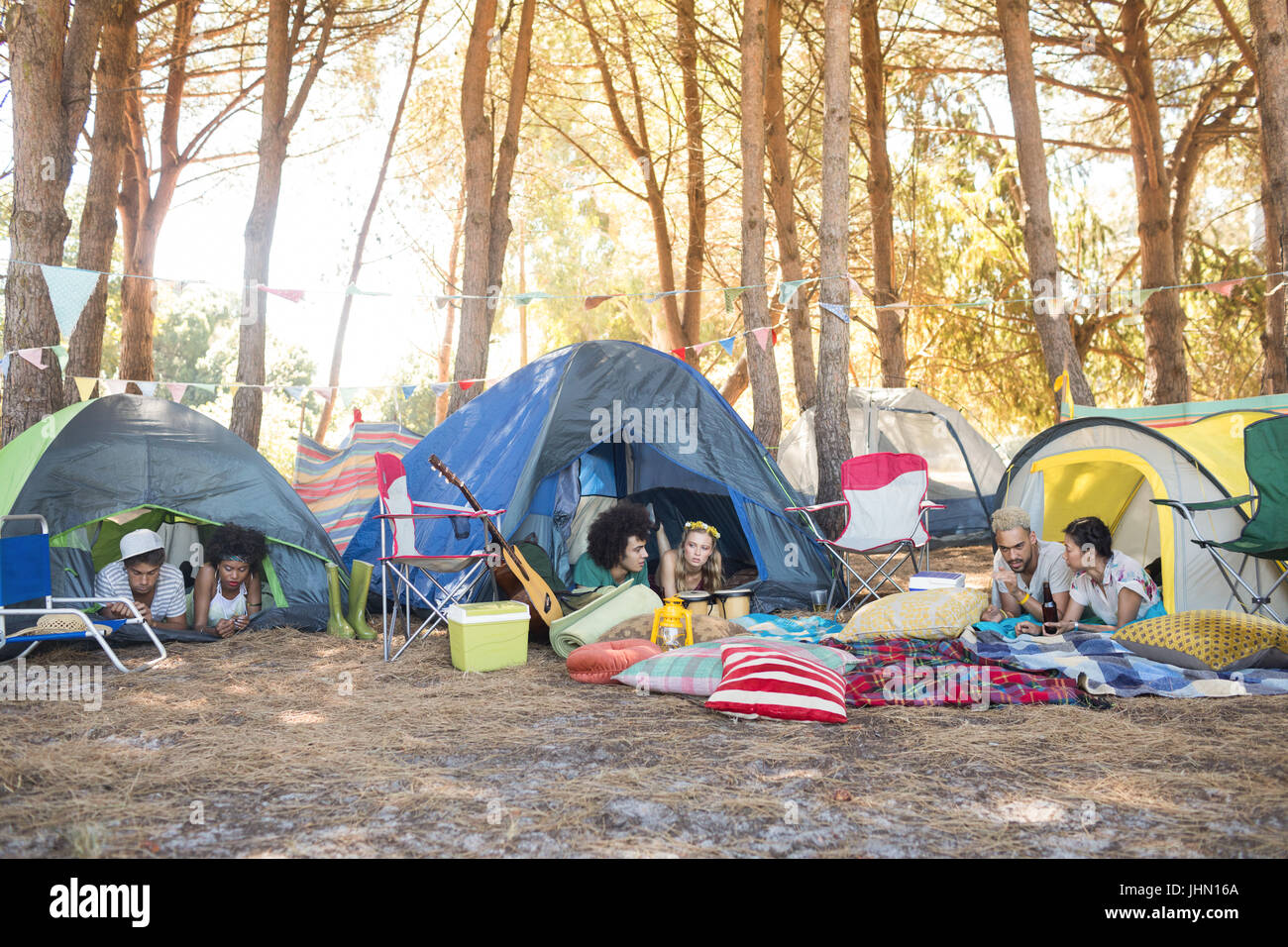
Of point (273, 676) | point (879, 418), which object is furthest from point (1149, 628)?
point (879, 418)

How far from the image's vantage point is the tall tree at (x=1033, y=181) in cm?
646

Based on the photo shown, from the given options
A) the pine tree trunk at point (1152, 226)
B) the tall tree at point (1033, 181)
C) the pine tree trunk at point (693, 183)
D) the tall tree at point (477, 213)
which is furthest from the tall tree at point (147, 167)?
the pine tree trunk at point (1152, 226)

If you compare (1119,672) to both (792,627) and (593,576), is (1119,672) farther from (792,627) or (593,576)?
(593,576)

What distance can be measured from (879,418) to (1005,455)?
224 cm

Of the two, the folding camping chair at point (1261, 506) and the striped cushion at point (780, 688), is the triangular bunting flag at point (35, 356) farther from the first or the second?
the folding camping chair at point (1261, 506)

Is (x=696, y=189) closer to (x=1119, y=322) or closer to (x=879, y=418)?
(x=879, y=418)

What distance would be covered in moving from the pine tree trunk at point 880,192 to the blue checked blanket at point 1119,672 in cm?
518

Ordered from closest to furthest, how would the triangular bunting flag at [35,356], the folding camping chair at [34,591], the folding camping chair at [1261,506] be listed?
the folding camping chair at [34,591] < the folding camping chair at [1261,506] < the triangular bunting flag at [35,356]

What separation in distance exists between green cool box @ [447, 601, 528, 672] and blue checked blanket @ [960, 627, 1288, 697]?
1847mm

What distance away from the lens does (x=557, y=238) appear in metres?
16.1

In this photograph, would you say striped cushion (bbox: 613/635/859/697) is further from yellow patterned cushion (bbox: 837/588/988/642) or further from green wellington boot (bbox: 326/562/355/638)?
green wellington boot (bbox: 326/562/355/638)

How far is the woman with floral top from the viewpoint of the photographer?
Result: 3.92 meters

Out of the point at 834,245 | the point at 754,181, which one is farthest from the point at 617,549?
the point at 754,181

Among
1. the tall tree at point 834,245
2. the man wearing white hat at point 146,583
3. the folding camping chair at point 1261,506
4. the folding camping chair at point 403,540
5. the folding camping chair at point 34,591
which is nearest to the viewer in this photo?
the folding camping chair at point 34,591
